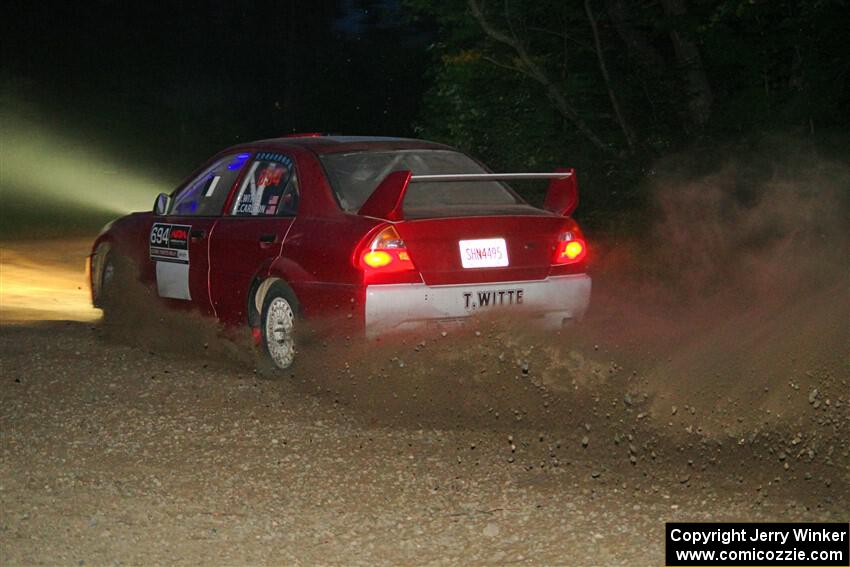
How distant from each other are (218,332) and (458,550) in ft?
15.0

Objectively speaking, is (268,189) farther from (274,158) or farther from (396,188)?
(396,188)

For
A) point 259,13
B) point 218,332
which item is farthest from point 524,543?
point 259,13

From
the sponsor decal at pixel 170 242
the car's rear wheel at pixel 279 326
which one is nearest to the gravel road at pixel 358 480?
the car's rear wheel at pixel 279 326

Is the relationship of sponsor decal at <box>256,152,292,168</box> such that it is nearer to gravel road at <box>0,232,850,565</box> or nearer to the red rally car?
the red rally car

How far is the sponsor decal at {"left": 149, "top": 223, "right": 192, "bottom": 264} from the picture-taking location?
9.73 metres

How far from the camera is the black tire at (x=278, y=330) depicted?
8.49 metres

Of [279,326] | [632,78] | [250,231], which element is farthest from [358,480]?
[632,78]

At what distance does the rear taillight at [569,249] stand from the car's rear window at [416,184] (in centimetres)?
48

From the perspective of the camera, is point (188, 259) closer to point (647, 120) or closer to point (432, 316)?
point (432, 316)

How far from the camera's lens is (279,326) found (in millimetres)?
8656

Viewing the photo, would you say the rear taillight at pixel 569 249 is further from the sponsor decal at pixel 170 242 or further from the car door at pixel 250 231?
the sponsor decal at pixel 170 242

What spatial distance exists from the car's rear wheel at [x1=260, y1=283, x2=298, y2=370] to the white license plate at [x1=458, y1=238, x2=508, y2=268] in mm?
1073

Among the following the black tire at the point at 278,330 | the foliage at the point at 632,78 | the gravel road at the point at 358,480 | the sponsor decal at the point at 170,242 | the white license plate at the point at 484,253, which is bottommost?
the gravel road at the point at 358,480

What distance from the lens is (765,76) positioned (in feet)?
50.4
